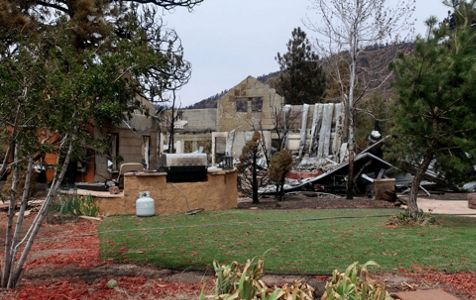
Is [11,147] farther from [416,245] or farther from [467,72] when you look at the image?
[467,72]

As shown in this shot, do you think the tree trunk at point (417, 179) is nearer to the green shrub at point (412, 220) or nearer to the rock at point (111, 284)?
the green shrub at point (412, 220)

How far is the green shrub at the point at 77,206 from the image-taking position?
978cm

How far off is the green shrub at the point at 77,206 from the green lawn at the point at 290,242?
64cm

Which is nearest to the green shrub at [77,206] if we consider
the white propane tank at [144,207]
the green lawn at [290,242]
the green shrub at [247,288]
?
the green lawn at [290,242]

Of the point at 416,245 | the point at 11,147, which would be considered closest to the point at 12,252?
the point at 11,147

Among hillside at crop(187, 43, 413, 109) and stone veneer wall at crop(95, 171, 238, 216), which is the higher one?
hillside at crop(187, 43, 413, 109)

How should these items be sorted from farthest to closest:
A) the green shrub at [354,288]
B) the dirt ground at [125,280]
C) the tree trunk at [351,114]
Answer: the tree trunk at [351,114], the dirt ground at [125,280], the green shrub at [354,288]

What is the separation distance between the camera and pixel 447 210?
1150cm

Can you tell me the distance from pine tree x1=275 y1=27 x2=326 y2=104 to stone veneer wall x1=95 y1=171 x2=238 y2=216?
2364cm

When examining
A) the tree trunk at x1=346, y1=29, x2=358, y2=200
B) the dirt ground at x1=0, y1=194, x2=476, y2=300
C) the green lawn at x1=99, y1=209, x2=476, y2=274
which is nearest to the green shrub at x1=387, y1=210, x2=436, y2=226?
the green lawn at x1=99, y1=209, x2=476, y2=274

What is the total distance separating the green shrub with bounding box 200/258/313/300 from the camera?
2.72 meters

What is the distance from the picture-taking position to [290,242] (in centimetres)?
654

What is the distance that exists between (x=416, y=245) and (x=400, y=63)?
11.4ft

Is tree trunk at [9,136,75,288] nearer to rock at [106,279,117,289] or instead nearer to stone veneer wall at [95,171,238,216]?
rock at [106,279,117,289]
